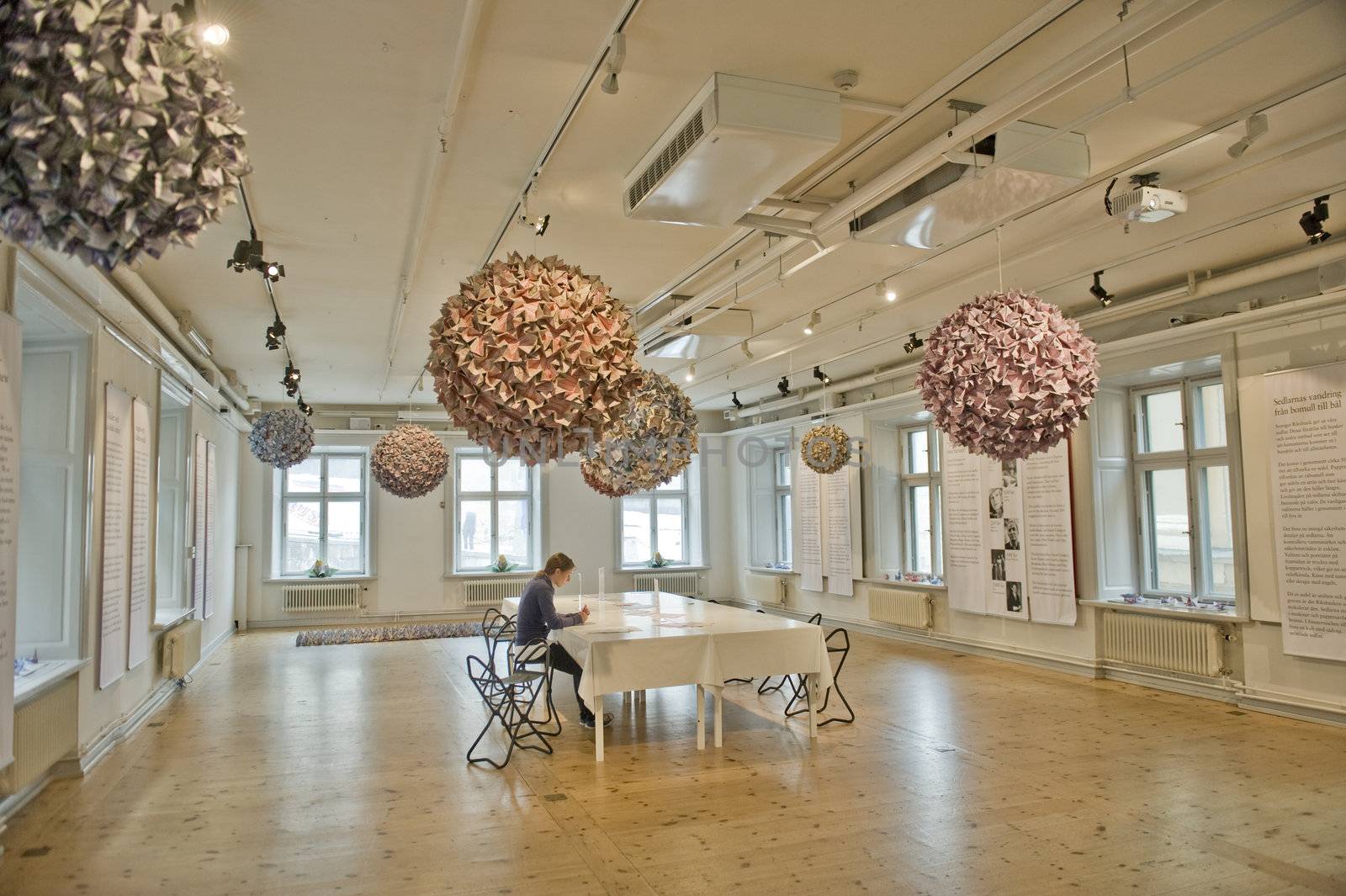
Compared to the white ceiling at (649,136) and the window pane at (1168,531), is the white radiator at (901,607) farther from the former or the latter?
the white ceiling at (649,136)

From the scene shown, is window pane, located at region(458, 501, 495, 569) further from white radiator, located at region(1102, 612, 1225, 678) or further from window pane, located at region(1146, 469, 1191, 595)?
window pane, located at region(1146, 469, 1191, 595)

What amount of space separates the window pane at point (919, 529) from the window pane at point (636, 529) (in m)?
4.95

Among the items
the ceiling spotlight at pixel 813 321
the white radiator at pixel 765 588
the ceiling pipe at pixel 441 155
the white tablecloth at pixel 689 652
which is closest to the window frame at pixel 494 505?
the white radiator at pixel 765 588

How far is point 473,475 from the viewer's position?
14.8 meters

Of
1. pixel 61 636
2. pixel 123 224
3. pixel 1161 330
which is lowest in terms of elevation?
pixel 61 636

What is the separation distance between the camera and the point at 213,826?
4488mm

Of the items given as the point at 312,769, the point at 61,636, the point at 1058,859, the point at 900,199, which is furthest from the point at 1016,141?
the point at 61,636

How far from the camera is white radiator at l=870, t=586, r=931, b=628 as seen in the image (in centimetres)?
1048

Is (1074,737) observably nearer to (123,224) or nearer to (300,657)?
(123,224)

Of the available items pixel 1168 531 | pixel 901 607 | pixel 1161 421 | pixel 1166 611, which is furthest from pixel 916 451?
pixel 1166 611

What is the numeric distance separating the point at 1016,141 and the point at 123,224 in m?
4.01

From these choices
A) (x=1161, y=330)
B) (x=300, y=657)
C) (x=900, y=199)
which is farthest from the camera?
(x=300, y=657)

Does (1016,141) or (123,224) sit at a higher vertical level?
(1016,141)

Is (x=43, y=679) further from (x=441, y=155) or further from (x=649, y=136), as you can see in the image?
(x=649, y=136)
